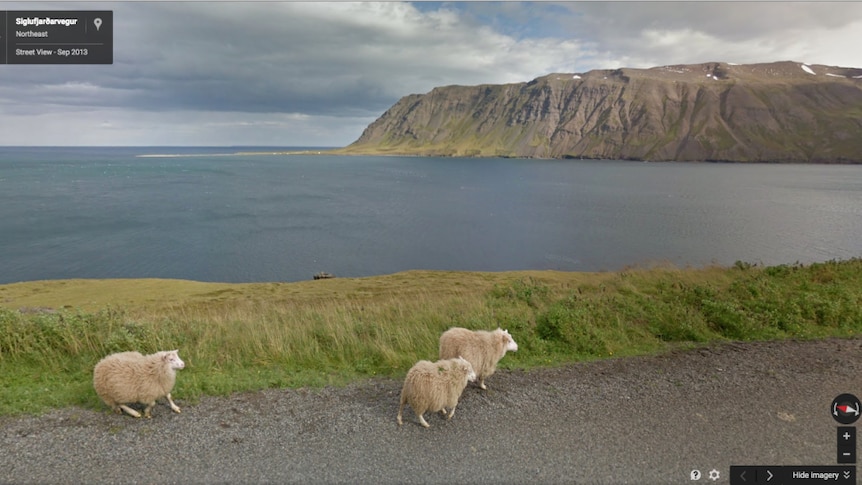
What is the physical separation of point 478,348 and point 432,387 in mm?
1796

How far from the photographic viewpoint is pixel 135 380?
22.1ft

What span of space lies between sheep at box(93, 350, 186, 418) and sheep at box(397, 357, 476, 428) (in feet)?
12.9

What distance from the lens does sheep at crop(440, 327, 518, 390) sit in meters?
8.10

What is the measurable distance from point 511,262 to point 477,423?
36223mm

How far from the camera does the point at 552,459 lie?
5797mm

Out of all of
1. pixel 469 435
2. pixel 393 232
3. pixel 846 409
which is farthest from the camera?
pixel 393 232

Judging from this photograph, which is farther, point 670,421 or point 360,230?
point 360,230

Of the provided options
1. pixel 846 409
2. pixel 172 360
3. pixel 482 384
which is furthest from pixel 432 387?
pixel 846 409

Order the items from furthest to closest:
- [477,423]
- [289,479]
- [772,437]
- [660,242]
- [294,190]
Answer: [294,190], [660,242], [477,423], [772,437], [289,479]

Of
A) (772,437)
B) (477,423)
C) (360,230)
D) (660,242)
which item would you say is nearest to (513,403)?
(477,423)

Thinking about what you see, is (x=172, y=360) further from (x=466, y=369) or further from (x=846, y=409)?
(x=846, y=409)

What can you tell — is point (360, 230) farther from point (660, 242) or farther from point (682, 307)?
point (682, 307)

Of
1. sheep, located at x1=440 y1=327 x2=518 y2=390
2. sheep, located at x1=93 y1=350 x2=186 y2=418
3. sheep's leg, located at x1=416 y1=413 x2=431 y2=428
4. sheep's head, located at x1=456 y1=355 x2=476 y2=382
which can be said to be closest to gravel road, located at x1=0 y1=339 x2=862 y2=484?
sheep's leg, located at x1=416 y1=413 x2=431 y2=428

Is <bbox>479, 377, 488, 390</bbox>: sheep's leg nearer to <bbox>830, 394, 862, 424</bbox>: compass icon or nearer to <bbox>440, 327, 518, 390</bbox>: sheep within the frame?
<bbox>440, 327, 518, 390</bbox>: sheep
